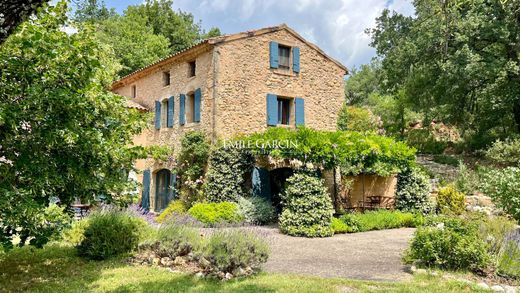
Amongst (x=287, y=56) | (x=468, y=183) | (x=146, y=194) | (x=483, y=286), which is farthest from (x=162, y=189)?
(x=483, y=286)

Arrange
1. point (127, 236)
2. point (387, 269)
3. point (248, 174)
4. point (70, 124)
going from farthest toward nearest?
point (248, 174) < point (127, 236) < point (387, 269) < point (70, 124)

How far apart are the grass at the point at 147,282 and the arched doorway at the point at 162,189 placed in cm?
944

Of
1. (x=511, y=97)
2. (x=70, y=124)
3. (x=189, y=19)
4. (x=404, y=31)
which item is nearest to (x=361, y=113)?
(x=404, y=31)

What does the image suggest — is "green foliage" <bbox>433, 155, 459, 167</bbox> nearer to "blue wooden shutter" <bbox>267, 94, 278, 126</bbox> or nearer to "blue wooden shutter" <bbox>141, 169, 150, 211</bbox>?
"blue wooden shutter" <bbox>267, 94, 278, 126</bbox>

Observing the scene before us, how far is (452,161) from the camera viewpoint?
75.2 ft

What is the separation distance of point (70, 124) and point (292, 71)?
12190 millimetres

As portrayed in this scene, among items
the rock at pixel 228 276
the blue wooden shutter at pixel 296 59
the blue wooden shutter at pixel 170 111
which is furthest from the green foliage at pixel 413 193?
the rock at pixel 228 276

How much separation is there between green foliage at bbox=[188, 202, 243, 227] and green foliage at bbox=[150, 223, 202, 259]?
446cm

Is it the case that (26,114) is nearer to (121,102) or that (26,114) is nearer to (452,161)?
(121,102)

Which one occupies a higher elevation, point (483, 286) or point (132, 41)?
point (132, 41)

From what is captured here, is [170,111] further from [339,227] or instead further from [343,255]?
[343,255]

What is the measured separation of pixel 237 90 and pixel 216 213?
195 inches

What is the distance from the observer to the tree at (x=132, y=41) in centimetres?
2766

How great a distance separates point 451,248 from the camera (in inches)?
265
